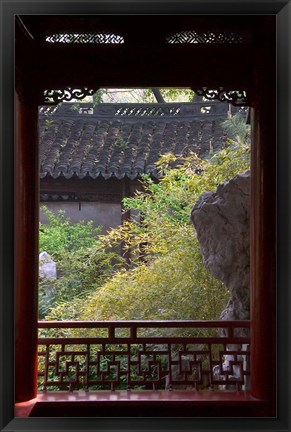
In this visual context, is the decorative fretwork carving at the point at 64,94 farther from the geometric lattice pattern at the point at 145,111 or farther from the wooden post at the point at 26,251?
the geometric lattice pattern at the point at 145,111

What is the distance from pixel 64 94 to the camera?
10.2ft

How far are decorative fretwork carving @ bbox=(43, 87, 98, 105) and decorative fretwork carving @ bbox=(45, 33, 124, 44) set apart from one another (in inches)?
8.6

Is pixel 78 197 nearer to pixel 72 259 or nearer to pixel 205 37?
pixel 72 259

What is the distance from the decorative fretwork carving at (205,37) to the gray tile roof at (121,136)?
3.80 m

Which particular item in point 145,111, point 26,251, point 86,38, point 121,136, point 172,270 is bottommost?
point 172,270

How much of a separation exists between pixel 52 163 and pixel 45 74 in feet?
13.1

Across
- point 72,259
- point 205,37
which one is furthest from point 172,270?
point 205,37

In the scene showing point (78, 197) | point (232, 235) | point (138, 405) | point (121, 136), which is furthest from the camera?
point (121, 136)

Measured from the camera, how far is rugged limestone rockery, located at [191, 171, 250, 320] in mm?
3969

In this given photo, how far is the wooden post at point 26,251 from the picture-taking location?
9.96ft

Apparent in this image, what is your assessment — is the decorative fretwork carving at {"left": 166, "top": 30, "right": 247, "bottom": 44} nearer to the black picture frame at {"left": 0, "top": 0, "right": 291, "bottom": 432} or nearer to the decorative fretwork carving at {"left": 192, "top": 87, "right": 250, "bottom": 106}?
the decorative fretwork carving at {"left": 192, "top": 87, "right": 250, "bottom": 106}

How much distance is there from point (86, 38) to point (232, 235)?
62.6 inches

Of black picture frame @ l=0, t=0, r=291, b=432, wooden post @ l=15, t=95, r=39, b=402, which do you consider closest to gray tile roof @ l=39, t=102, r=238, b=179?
wooden post @ l=15, t=95, r=39, b=402
